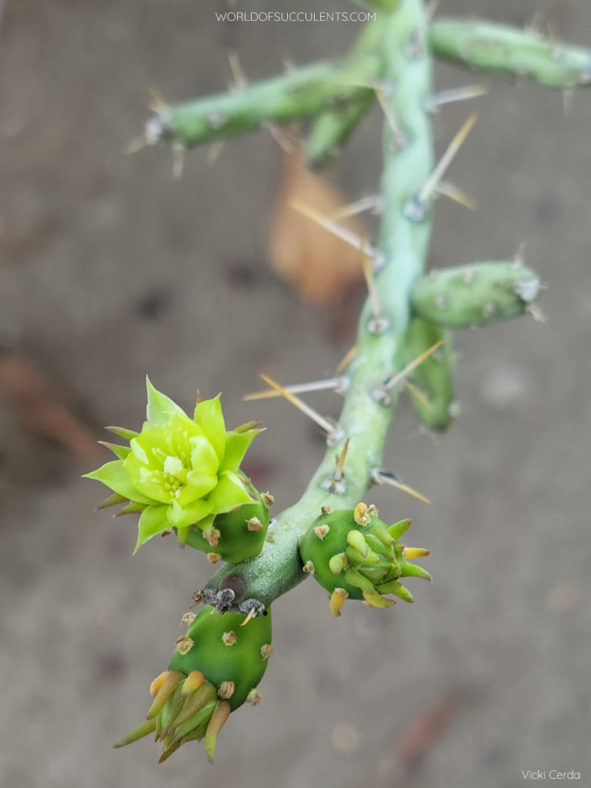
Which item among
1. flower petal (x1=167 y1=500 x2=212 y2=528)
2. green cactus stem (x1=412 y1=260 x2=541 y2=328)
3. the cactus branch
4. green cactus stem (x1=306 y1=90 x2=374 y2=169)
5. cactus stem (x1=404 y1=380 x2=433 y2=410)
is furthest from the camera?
green cactus stem (x1=306 y1=90 x2=374 y2=169)

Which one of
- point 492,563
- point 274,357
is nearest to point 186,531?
point 274,357

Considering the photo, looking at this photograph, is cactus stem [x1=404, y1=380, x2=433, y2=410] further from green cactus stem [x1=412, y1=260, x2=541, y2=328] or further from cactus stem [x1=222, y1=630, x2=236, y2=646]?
cactus stem [x1=222, y1=630, x2=236, y2=646]

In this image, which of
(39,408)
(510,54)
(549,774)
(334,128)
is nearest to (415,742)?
(549,774)

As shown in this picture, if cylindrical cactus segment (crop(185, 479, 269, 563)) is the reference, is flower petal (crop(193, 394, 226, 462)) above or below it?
above

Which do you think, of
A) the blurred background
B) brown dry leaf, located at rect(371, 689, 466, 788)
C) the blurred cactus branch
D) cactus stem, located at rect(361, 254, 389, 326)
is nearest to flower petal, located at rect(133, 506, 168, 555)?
cactus stem, located at rect(361, 254, 389, 326)

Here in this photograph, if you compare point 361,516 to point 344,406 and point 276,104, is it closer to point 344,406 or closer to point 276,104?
point 344,406

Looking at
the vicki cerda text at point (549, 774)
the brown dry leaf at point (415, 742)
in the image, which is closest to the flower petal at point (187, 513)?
the brown dry leaf at point (415, 742)
